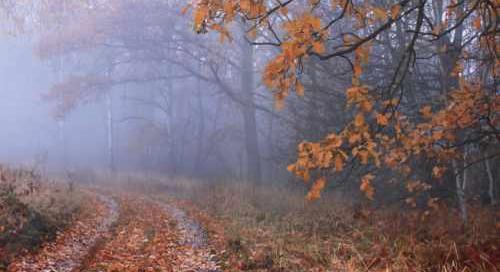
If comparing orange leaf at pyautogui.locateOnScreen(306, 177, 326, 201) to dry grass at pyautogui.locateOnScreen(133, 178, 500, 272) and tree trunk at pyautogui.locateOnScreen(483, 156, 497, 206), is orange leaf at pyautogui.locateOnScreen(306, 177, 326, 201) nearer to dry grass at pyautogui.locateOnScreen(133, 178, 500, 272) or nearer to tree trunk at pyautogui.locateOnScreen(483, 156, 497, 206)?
dry grass at pyautogui.locateOnScreen(133, 178, 500, 272)

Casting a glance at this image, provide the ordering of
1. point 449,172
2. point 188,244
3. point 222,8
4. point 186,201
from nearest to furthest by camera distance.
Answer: point 222,8 < point 188,244 < point 449,172 < point 186,201

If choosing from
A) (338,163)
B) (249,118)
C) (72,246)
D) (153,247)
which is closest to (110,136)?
(249,118)

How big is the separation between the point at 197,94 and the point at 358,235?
2386 centimetres

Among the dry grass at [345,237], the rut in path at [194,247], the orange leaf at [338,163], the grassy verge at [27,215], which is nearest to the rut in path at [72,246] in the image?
the grassy verge at [27,215]

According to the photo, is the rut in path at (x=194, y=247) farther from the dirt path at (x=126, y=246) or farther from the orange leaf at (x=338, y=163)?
the orange leaf at (x=338, y=163)

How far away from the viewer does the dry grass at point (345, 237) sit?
23.1 ft

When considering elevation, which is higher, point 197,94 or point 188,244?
point 197,94

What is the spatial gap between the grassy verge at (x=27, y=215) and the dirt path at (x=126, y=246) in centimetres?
24

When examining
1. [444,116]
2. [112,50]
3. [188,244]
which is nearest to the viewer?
[444,116]

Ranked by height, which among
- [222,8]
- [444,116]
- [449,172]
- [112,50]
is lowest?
[449,172]

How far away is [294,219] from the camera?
12.0 meters

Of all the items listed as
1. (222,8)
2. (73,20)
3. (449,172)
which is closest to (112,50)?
(73,20)

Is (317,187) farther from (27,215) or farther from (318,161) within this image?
(27,215)

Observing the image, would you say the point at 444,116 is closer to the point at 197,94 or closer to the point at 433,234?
the point at 433,234
